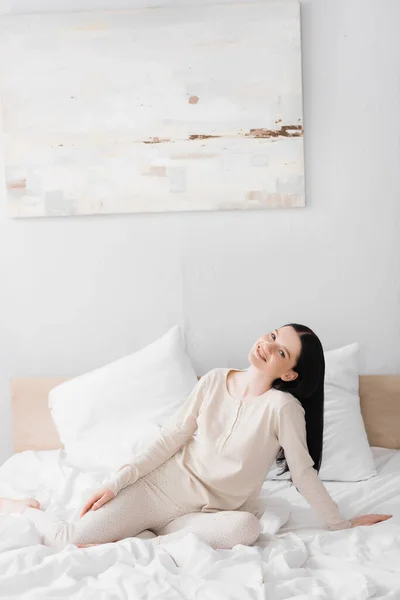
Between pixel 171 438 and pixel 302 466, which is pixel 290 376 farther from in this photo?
pixel 171 438

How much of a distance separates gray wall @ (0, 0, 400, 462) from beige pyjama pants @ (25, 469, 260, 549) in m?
0.94

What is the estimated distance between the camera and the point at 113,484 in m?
2.20

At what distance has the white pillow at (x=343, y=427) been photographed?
267 cm

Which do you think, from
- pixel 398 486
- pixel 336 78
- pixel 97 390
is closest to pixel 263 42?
pixel 336 78

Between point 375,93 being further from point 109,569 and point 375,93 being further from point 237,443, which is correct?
point 109,569

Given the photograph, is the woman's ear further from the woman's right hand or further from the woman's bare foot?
the woman's bare foot

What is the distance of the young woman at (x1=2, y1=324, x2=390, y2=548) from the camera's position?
2.15 metres

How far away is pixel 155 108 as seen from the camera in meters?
3.01

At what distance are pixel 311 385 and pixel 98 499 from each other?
2.20ft

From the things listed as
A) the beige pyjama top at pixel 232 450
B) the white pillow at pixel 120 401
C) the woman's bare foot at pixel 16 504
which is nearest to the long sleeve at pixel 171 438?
the beige pyjama top at pixel 232 450

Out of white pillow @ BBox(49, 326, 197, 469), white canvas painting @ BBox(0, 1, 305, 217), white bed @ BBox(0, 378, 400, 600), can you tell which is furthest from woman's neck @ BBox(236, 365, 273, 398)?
white canvas painting @ BBox(0, 1, 305, 217)

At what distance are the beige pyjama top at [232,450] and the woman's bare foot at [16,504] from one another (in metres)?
0.28

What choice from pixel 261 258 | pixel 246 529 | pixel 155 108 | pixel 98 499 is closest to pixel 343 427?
pixel 261 258

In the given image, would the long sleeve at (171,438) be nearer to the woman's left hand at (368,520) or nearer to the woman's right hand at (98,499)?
the woman's right hand at (98,499)
